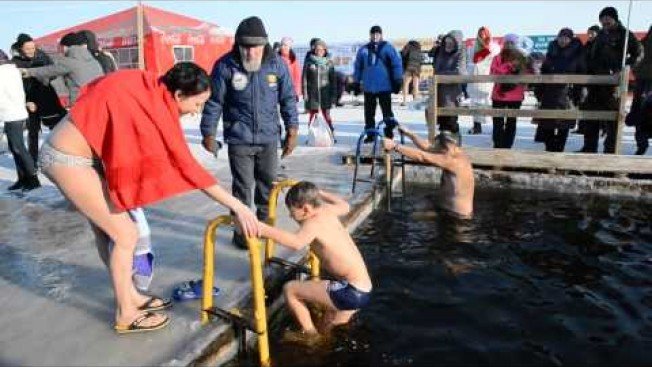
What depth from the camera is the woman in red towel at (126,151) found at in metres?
3.32

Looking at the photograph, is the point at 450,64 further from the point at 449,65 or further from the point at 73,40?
the point at 73,40

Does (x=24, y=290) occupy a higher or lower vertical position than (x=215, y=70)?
lower

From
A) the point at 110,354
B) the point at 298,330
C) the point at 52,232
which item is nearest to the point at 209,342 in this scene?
the point at 110,354

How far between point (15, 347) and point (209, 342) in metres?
1.23

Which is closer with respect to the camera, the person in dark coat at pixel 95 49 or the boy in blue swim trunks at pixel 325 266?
the boy in blue swim trunks at pixel 325 266

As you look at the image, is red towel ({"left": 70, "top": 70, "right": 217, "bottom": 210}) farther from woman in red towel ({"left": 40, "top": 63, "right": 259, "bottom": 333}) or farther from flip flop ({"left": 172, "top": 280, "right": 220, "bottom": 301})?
flip flop ({"left": 172, "top": 280, "right": 220, "bottom": 301})

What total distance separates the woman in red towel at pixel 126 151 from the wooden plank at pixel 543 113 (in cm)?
669

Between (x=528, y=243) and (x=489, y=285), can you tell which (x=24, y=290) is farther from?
(x=528, y=243)

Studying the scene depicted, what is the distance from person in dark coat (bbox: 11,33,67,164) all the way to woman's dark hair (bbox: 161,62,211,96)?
221 inches

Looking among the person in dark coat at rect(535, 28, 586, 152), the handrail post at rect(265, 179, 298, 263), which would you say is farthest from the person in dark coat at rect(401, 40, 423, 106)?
the handrail post at rect(265, 179, 298, 263)

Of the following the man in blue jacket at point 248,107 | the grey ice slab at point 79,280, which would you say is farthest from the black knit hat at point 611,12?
the man in blue jacket at point 248,107

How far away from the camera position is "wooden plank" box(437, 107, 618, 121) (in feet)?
28.2

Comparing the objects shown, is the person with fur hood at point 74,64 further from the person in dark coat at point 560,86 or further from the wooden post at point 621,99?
the wooden post at point 621,99

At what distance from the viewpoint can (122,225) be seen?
3.52 metres
